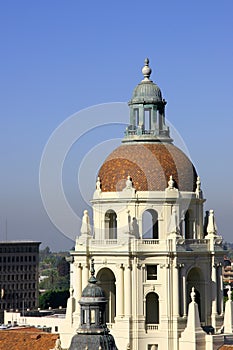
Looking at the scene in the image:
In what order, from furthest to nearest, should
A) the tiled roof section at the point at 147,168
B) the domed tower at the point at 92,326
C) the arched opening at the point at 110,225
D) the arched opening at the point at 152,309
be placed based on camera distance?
the arched opening at the point at 110,225, the arched opening at the point at 152,309, the tiled roof section at the point at 147,168, the domed tower at the point at 92,326

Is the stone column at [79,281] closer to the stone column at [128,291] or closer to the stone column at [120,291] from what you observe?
the stone column at [120,291]

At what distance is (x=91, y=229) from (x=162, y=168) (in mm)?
6144

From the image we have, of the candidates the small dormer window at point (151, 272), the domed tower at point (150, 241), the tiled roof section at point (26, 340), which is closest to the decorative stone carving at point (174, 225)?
the domed tower at point (150, 241)

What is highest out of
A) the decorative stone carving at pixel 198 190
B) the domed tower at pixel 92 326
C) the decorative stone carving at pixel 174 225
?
the decorative stone carving at pixel 198 190

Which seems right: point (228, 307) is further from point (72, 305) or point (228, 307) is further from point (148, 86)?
point (148, 86)

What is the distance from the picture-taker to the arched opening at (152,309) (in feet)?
247

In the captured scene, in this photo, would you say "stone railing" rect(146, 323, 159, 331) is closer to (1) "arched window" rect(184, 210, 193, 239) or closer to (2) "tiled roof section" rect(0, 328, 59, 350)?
(1) "arched window" rect(184, 210, 193, 239)

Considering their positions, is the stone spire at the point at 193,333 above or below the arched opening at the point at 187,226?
below

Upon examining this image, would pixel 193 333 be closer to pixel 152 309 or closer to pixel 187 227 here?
pixel 152 309

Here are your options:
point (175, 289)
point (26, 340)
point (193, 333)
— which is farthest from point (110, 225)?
point (26, 340)

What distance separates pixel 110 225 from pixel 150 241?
11.8 feet

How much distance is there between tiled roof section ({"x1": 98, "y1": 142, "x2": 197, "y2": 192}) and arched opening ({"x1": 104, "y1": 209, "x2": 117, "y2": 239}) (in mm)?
1617

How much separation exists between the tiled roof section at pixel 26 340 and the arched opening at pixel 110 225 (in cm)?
916

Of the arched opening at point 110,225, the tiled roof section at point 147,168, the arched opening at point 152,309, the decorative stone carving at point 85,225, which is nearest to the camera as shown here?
the tiled roof section at point 147,168
